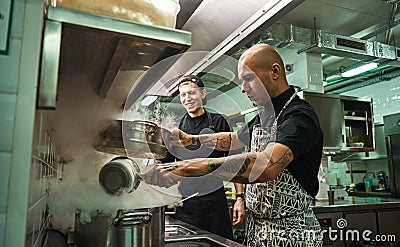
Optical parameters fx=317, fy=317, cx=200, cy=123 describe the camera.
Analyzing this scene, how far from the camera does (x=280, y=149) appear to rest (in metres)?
1.14

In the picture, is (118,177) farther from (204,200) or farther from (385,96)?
(385,96)

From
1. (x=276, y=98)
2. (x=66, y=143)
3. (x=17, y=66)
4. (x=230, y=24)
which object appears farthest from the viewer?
(x=230, y=24)

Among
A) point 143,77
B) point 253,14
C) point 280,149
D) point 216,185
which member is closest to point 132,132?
point 143,77

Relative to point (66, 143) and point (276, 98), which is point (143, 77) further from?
point (276, 98)

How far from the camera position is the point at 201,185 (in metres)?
2.02

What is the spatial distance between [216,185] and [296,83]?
7.32 ft

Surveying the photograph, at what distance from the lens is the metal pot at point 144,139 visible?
33.1 inches

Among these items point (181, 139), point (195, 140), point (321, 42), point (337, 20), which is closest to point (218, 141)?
point (195, 140)

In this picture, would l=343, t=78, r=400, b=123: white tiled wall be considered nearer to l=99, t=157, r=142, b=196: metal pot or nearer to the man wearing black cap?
the man wearing black cap

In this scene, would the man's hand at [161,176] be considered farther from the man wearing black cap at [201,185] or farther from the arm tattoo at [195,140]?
the arm tattoo at [195,140]

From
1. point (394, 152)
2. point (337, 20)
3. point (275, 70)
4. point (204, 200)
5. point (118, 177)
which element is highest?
point (337, 20)

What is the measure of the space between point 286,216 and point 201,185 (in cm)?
79

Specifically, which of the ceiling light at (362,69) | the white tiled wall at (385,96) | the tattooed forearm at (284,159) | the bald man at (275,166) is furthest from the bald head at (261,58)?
the white tiled wall at (385,96)

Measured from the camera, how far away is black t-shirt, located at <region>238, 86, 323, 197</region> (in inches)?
46.6
